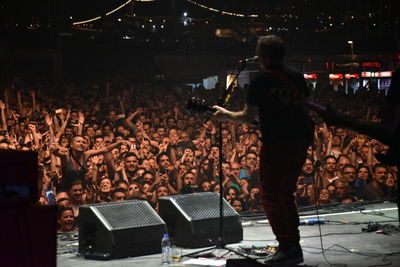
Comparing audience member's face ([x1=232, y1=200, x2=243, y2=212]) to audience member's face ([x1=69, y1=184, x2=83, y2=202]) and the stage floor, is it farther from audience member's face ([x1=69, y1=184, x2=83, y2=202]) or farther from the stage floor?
audience member's face ([x1=69, y1=184, x2=83, y2=202])

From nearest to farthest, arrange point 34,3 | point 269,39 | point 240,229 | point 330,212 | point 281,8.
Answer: point 269,39
point 240,229
point 330,212
point 34,3
point 281,8

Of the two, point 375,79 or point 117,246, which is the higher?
point 375,79

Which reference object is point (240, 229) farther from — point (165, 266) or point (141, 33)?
point (141, 33)

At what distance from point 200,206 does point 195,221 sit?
24 centimetres

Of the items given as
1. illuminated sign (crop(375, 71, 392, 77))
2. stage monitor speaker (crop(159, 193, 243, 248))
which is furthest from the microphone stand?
illuminated sign (crop(375, 71, 392, 77))

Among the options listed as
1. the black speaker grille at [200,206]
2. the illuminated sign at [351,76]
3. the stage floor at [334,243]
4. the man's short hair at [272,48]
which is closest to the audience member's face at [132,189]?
the stage floor at [334,243]

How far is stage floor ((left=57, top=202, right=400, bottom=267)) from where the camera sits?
4.34 metres

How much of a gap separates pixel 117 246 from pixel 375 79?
15092 millimetres

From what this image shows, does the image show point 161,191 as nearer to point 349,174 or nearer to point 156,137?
point 156,137

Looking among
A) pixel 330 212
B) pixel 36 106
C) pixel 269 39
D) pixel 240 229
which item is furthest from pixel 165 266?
pixel 36 106

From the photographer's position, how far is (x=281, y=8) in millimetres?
19906

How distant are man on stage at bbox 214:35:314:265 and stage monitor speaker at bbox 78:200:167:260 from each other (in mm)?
1211

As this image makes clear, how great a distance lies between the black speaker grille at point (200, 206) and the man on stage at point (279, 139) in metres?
1.26

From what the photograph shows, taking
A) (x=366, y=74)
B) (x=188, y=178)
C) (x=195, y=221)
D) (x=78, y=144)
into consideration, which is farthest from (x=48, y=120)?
(x=366, y=74)
